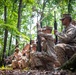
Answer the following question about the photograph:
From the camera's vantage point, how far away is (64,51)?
6.86 m

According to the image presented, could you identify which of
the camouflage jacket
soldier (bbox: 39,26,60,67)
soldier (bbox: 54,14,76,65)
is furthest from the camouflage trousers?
soldier (bbox: 39,26,60,67)

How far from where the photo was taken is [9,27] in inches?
452

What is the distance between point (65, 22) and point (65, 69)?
273cm

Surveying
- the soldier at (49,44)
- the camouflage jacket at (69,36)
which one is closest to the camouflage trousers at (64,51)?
the camouflage jacket at (69,36)

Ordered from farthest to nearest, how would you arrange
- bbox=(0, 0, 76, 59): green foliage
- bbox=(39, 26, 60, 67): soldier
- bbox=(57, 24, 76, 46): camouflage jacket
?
bbox=(0, 0, 76, 59): green foliage
bbox=(39, 26, 60, 67): soldier
bbox=(57, 24, 76, 46): camouflage jacket

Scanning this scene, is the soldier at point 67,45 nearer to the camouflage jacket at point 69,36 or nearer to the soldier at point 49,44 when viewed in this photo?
the camouflage jacket at point 69,36

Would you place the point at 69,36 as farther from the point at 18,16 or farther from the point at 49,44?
the point at 18,16

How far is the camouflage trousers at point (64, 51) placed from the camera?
6.78 metres

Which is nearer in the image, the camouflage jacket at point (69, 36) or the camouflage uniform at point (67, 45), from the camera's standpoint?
the camouflage jacket at point (69, 36)

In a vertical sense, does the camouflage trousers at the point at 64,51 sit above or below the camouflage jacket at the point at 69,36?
below

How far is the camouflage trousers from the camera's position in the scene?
6784mm

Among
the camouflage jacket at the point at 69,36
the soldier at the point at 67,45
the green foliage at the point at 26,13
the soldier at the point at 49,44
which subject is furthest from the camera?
the green foliage at the point at 26,13

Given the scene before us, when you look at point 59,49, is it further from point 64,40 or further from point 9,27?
point 9,27

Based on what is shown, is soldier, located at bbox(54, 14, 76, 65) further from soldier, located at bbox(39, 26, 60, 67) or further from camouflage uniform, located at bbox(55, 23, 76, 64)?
soldier, located at bbox(39, 26, 60, 67)
